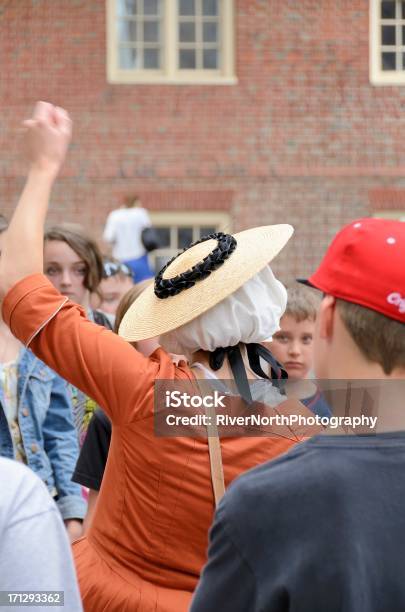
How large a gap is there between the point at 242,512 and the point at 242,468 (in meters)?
0.89

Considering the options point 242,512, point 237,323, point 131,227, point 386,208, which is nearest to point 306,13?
point 386,208

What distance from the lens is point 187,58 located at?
58.9 feet

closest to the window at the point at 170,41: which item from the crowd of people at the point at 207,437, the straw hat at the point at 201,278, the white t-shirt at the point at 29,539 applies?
the crowd of people at the point at 207,437

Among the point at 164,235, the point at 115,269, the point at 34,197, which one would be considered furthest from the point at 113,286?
the point at 164,235

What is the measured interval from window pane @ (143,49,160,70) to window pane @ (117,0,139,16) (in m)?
0.64

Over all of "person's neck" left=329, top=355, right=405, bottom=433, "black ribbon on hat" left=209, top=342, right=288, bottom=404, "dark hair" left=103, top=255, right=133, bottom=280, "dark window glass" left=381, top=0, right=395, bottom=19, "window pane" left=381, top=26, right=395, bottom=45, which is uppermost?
"dark window glass" left=381, top=0, right=395, bottom=19

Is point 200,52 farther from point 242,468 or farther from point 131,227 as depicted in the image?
point 242,468

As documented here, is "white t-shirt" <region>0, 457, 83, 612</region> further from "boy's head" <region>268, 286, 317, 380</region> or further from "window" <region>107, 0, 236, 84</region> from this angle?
"window" <region>107, 0, 236, 84</region>

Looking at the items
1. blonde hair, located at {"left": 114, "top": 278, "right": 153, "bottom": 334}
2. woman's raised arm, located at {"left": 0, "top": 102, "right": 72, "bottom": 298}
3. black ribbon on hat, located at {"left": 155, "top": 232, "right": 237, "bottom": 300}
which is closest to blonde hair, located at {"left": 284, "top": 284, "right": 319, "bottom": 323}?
blonde hair, located at {"left": 114, "top": 278, "right": 153, "bottom": 334}

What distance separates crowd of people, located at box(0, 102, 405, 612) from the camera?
6.11ft

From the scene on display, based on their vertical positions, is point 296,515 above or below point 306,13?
below

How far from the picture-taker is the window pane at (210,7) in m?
18.0

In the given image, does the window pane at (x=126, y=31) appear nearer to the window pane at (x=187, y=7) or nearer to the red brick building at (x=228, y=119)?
the red brick building at (x=228, y=119)

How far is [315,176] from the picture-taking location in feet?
57.0
